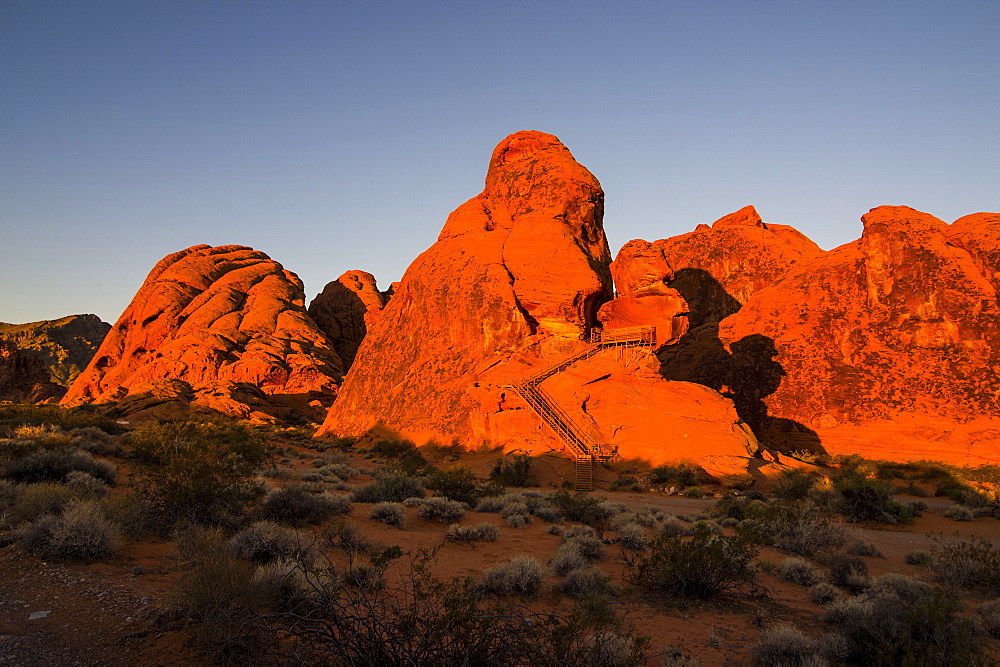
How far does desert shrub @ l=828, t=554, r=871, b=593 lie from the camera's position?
25.7 ft

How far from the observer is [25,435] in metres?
15.5

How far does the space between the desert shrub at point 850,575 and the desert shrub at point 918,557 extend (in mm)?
1934

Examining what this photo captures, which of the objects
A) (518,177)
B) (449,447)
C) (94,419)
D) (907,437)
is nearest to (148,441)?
(94,419)

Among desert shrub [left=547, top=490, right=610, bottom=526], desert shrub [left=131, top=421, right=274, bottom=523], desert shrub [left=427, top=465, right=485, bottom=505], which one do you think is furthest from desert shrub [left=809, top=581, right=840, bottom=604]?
desert shrub [left=131, top=421, right=274, bottom=523]

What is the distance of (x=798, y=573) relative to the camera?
8422 mm

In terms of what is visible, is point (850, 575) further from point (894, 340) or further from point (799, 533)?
point (894, 340)

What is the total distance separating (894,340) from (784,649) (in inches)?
1651

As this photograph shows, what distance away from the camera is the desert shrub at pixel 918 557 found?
9.56 meters

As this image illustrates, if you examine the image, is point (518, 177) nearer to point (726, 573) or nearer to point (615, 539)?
point (615, 539)

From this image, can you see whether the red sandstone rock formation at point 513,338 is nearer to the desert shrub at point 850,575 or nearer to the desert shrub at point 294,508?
the desert shrub at point 850,575

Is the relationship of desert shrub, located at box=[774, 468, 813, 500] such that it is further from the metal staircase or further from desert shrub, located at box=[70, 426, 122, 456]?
desert shrub, located at box=[70, 426, 122, 456]

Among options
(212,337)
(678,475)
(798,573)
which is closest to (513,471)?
(678,475)

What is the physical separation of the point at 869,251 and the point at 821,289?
4.19 meters

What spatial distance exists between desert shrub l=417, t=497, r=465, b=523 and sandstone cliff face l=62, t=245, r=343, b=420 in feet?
138
